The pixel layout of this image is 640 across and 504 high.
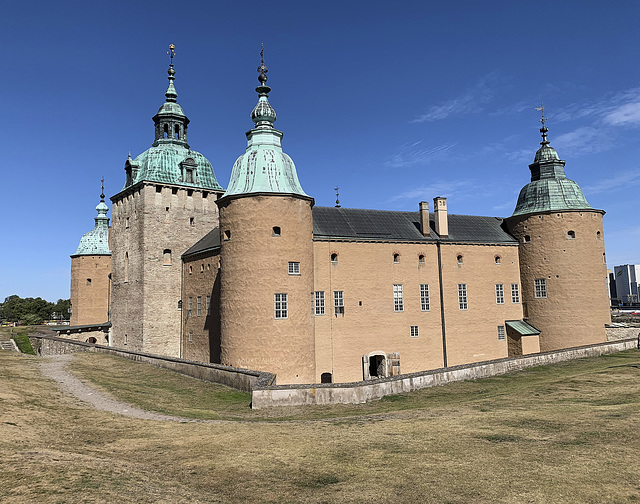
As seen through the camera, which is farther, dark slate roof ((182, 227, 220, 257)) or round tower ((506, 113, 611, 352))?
dark slate roof ((182, 227, 220, 257))

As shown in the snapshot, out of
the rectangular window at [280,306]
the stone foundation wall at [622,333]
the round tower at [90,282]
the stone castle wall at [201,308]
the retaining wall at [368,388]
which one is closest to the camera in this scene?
the retaining wall at [368,388]

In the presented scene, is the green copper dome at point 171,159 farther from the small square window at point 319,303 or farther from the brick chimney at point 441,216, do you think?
the brick chimney at point 441,216

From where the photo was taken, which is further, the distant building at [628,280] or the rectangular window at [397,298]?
the distant building at [628,280]

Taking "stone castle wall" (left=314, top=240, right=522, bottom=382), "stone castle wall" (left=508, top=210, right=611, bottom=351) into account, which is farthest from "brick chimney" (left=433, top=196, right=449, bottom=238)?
"stone castle wall" (left=508, top=210, right=611, bottom=351)

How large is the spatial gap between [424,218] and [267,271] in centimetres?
1460

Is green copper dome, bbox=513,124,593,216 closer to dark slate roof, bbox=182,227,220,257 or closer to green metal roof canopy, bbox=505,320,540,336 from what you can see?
green metal roof canopy, bbox=505,320,540,336

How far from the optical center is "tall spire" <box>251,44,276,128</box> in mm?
26750

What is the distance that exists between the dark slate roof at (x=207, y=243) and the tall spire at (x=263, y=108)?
29.0 ft

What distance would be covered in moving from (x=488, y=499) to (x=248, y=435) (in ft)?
18.5

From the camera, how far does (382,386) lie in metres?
17.4

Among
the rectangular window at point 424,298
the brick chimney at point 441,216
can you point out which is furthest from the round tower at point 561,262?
the rectangular window at point 424,298

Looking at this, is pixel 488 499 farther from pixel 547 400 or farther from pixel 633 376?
pixel 633 376

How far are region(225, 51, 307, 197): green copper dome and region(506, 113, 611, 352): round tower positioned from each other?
18.5m

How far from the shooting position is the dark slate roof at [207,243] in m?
32.8
